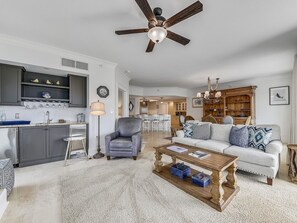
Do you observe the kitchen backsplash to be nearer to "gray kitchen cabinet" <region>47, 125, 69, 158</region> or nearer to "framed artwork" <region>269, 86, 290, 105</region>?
"gray kitchen cabinet" <region>47, 125, 69, 158</region>

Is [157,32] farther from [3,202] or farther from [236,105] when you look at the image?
[236,105]

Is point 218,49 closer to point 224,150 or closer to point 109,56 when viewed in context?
point 224,150

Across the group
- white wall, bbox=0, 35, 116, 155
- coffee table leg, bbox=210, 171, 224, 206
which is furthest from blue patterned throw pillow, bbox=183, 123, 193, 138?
white wall, bbox=0, 35, 116, 155

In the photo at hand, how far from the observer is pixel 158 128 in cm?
874

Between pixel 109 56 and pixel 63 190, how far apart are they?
9.89ft

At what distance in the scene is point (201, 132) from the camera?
3.44m

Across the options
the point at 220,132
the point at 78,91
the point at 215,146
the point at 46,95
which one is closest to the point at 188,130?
the point at 220,132

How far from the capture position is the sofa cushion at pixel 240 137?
2723mm

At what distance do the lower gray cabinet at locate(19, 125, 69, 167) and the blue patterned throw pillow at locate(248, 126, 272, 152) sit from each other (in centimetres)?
407

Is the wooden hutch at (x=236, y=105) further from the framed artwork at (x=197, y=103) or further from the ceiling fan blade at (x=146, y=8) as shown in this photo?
the ceiling fan blade at (x=146, y=8)

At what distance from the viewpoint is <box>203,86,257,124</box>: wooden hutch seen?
548 cm

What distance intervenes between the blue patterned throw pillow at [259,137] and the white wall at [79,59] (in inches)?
136

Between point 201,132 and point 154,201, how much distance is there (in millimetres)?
2168

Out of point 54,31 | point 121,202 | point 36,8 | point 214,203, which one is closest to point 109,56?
point 54,31
